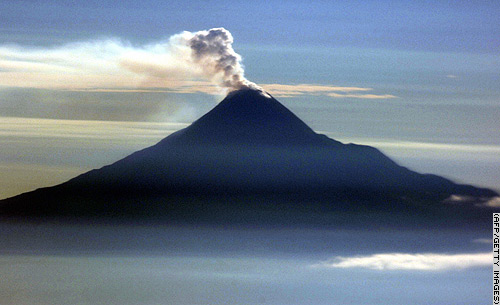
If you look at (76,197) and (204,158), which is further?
(204,158)

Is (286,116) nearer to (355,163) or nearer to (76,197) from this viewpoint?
(355,163)

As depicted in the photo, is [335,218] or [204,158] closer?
[335,218]

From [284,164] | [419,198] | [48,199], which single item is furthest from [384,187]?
[48,199]

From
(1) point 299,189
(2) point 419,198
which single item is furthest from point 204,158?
(2) point 419,198

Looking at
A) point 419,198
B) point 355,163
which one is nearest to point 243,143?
point 355,163

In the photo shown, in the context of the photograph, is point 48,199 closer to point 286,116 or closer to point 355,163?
point 286,116

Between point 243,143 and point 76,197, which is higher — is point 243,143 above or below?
above

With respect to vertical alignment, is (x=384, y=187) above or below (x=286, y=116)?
below

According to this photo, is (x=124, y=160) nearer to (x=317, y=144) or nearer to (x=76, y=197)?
(x=76, y=197)
